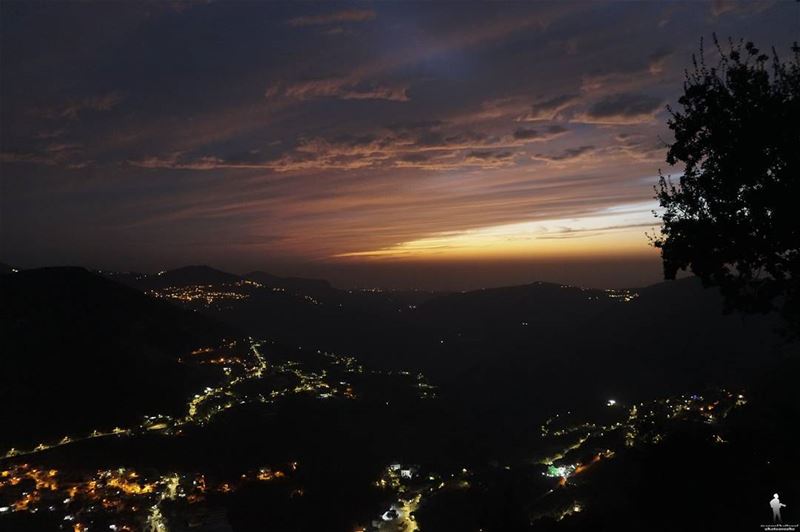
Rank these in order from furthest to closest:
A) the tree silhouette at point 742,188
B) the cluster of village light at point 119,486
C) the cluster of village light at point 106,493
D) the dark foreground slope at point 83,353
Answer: the dark foreground slope at point 83,353, the cluster of village light at point 119,486, the cluster of village light at point 106,493, the tree silhouette at point 742,188

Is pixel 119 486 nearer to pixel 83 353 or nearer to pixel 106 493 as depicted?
pixel 106 493

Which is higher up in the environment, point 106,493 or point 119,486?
point 106,493

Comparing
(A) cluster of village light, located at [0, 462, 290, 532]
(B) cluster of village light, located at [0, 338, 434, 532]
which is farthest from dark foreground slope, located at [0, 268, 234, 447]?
(A) cluster of village light, located at [0, 462, 290, 532]

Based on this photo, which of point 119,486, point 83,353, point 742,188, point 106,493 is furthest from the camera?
point 83,353

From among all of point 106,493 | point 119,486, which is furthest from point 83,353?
point 106,493

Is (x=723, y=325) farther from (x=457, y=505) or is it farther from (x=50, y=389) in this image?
(x=50, y=389)

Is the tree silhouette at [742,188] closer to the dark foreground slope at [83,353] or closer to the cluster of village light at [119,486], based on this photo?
the cluster of village light at [119,486]

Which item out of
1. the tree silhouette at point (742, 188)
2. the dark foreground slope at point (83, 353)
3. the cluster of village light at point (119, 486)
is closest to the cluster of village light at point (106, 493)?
the cluster of village light at point (119, 486)

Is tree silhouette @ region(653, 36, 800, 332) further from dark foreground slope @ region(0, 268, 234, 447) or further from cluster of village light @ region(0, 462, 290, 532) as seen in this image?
dark foreground slope @ region(0, 268, 234, 447)

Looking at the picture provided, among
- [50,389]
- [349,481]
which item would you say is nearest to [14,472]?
[50,389]

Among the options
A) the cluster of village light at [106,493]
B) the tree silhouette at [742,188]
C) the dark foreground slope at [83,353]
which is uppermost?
the tree silhouette at [742,188]
